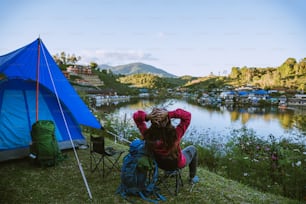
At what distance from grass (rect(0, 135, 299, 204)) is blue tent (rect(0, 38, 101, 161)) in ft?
1.80

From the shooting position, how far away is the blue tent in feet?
12.8

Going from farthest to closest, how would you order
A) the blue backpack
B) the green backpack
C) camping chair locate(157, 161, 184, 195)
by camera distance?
the green backpack → camping chair locate(157, 161, 184, 195) → the blue backpack

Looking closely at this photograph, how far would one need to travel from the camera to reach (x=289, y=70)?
5741cm

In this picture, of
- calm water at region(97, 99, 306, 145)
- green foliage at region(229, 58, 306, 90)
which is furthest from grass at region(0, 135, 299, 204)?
green foliage at region(229, 58, 306, 90)

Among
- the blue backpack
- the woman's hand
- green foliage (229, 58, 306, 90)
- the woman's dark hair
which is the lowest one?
the blue backpack

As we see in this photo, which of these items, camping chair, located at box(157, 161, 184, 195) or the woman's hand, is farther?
camping chair, located at box(157, 161, 184, 195)

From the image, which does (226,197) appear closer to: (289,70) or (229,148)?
(229,148)

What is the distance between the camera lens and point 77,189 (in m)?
2.92

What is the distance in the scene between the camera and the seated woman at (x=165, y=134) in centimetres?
238

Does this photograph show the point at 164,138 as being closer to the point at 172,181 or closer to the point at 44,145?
the point at 172,181

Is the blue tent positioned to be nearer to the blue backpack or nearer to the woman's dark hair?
the blue backpack

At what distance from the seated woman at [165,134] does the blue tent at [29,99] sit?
1.89 metres

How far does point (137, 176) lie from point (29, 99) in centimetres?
303

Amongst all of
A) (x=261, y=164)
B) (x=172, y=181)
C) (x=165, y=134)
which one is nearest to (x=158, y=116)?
(x=165, y=134)
